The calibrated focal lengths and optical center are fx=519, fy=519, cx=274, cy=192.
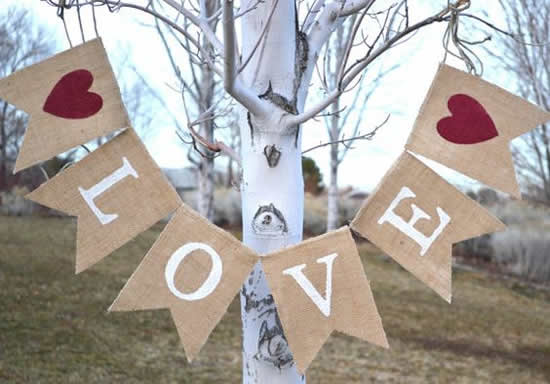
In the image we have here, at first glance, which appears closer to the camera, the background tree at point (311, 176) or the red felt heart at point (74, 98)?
the red felt heart at point (74, 98)

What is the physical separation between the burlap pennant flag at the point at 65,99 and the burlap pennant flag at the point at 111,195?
8 cm

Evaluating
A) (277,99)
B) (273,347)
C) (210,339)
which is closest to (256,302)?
(273,347)

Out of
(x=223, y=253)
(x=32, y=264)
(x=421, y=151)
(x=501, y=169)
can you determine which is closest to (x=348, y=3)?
(x=421, y=151)

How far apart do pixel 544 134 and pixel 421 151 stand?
7.12 metres

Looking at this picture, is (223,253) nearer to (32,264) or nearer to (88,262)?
(88,262)

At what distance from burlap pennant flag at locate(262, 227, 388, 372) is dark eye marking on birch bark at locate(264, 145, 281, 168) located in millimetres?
329

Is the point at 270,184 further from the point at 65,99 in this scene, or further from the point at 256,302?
the point at 65,99

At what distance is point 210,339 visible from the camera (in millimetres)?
6133

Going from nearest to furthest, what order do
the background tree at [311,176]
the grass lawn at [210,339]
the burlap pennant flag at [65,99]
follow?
the burlap pennant flag at [65,99] < the grass lawn at [210,339] < the background tree at [311,176]

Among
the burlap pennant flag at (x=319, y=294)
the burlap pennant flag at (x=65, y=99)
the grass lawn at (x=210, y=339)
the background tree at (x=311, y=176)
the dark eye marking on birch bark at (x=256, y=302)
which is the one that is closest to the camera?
the burlap pennant flag at (x=319, y=294)

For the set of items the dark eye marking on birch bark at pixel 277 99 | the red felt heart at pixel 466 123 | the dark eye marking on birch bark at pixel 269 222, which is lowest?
the dark eye marking on birch bark at pixel 269 222

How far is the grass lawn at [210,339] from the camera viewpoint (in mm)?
4957

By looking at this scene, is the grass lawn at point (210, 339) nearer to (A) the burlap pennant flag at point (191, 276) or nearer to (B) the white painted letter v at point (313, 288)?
(A) the burlap pennant flag at point (191, 276)

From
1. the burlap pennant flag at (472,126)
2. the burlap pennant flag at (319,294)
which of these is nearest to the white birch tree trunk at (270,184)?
the burlap pennant flag at (319,294)
